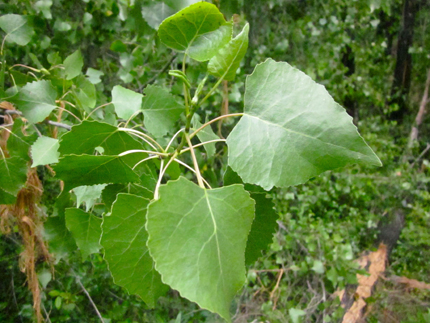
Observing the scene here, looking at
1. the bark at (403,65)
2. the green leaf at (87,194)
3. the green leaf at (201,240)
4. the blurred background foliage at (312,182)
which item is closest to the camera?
the green leaf at (201,240)

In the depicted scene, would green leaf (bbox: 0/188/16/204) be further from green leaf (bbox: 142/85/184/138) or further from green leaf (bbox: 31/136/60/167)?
green leaf (bbox: 142/85/184/138)

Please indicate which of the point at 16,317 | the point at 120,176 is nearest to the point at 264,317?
the point at 120,176

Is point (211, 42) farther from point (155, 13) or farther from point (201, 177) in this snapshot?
point (155, 13)

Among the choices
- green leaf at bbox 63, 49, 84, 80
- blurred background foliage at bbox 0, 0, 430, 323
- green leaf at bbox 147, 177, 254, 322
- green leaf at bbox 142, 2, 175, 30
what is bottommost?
blurred background foliage at bbox 0, 0, 430, 323

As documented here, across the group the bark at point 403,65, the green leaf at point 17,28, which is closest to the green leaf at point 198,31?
the green leaf at point 17,28

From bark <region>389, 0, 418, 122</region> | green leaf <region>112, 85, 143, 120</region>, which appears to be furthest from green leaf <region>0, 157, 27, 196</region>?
bark <region>389, 0, 418, 122</region>

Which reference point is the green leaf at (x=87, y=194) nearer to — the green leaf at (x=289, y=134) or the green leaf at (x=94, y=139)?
the green leaf at (x=94, y=139)
